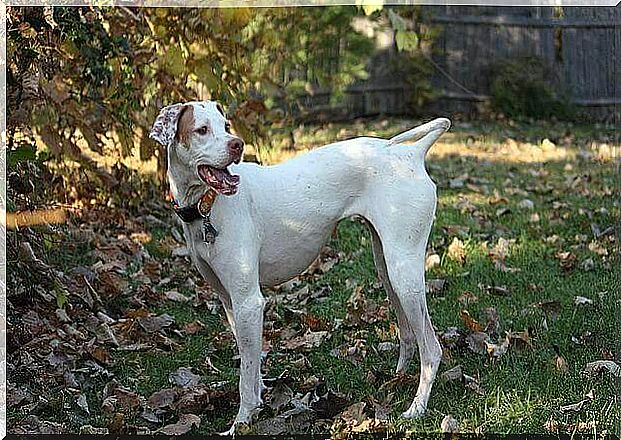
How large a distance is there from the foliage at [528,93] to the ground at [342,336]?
604 centimetres

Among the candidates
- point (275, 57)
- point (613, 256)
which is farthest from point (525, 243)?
point (275, 57)

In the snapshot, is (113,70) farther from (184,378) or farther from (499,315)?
(499,315)

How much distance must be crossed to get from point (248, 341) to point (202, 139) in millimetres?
757

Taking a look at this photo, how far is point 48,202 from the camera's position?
5332 mm

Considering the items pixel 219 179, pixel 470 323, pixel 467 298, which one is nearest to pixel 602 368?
pixel 470 323

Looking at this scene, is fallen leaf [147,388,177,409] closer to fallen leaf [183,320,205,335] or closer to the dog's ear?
fallen leaf [183,320,205,335]

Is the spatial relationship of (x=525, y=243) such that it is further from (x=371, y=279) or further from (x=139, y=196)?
(x=139, y=196)

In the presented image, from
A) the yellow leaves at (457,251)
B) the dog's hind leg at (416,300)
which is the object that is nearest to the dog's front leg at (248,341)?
the dog's hind leg at (416,300)

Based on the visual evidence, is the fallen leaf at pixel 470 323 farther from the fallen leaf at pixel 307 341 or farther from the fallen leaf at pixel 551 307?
the fallen leaf at pixel 307 341

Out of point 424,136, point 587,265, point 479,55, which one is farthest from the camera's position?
point 479,55

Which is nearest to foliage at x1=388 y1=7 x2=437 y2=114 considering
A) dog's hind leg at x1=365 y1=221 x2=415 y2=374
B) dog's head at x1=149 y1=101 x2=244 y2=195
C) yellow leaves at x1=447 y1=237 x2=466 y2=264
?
yellow leaves at x1=447 y1=237 x2=466 y2=264

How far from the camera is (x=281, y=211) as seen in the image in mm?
3703

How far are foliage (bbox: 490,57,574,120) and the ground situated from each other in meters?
6.04

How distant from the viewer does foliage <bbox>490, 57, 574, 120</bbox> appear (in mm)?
13211
